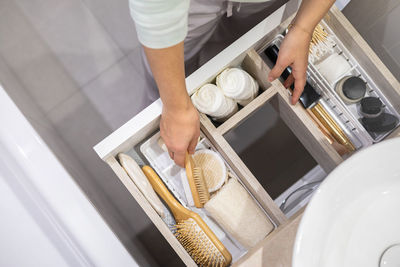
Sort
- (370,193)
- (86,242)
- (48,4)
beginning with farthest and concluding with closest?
(48,4), (86,242), (370,193)

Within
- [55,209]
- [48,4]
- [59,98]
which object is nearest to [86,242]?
[55,209]

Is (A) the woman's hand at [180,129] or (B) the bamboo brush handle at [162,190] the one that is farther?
(B) the bamboo brush handle at [162,190]

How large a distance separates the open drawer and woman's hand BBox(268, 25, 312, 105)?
0.12 ft

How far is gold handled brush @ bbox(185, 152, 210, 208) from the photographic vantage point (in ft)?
2.63

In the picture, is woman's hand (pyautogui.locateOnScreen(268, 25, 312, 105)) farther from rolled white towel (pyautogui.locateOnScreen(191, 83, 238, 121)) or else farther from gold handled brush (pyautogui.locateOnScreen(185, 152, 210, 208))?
gold handled brush (pyautogui.locateOnScreen(185, 152, 210, 208))

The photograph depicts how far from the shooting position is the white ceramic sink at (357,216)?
50 cm

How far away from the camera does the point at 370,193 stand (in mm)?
556

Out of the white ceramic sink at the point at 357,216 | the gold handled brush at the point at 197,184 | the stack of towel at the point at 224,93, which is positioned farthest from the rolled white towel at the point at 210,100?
the white ceramic sink at the point at 357,216

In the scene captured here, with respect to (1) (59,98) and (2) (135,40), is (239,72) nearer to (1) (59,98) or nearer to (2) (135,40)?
(2) (135,40)

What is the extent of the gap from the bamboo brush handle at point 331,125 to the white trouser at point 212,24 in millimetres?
348

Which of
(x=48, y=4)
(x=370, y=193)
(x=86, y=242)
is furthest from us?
(x=48, y=4)

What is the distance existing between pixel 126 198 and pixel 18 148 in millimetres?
652

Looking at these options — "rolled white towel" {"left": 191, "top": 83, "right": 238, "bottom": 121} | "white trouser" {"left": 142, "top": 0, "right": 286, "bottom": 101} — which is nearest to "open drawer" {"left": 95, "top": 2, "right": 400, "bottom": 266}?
"rolled white towel" {"left": 191, "top": 83, "right": 238, "bottom": 121}

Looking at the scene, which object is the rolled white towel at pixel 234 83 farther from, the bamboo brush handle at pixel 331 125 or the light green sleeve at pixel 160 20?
the light green sleeve at pixel 160 20
